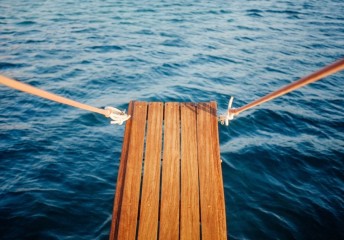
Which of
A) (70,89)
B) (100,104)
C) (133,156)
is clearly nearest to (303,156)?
(133,156)

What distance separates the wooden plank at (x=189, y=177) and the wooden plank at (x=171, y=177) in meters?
0.08

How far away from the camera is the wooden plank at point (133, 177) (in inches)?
131

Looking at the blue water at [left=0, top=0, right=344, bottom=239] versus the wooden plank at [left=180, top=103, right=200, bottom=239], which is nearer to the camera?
the wooden plank at [left=180, top=103, right=200, bottom=239]

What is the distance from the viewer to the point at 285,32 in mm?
15242

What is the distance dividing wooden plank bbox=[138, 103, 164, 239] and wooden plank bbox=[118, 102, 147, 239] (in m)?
0.09

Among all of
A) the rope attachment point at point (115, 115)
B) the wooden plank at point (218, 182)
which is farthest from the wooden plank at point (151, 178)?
the wooden plank at point (218, 182)

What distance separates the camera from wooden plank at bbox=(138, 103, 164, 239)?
336cm

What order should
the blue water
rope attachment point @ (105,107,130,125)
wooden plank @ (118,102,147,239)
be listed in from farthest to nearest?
1. the blue water
2. rope attachment point @ (105,107,130,125)
3. wooden plank @ (118,102,147,239)

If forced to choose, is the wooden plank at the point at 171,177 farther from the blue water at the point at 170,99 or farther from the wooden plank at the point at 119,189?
the blue water at the point at 170,99

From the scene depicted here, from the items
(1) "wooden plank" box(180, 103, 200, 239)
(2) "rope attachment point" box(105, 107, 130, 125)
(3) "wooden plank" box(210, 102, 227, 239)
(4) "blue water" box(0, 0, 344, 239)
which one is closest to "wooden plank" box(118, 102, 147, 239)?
(2) "rope attachment point" box(105, 107, 130, 125)

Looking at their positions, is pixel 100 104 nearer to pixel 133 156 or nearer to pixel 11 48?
pixel 133 156

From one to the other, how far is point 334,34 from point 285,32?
2789 millimetres

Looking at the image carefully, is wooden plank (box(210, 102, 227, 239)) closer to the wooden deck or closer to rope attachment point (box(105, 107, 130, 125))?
the wooden deck

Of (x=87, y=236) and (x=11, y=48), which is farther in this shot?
(x=11, y=48)
